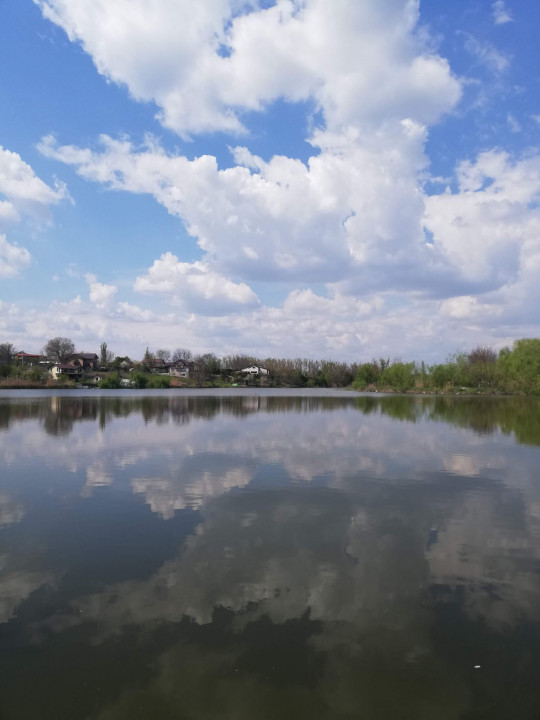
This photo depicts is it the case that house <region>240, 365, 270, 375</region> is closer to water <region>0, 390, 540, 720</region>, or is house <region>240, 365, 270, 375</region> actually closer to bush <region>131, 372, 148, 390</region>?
bush <region>131, 372, 148, 390</region>

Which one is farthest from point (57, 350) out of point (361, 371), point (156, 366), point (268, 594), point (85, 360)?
point (268, 594)

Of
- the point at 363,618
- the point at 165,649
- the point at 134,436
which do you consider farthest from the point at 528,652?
the point at 134,436

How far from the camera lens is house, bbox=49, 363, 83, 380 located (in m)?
126

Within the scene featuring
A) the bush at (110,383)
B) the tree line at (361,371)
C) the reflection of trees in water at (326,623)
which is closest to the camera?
the reflection of trees in water at (326,623)

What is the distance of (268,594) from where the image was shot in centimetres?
663

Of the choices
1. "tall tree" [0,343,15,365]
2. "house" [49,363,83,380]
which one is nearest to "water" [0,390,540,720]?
"house" [49,363,83,380]

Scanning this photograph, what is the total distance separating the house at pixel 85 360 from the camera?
155462mm

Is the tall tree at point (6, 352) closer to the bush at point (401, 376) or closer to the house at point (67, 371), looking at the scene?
the house at point (67, 371)

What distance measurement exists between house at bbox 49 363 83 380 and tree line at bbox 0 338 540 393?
894 cm

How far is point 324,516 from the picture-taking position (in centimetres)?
1021

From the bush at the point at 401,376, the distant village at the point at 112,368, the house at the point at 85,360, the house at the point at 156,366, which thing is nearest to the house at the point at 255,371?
the distant village at the point at 112,368

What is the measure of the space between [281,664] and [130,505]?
22.3 ft

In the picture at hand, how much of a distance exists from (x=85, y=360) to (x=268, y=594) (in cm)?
16451

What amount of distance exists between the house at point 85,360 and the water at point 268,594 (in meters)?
151
